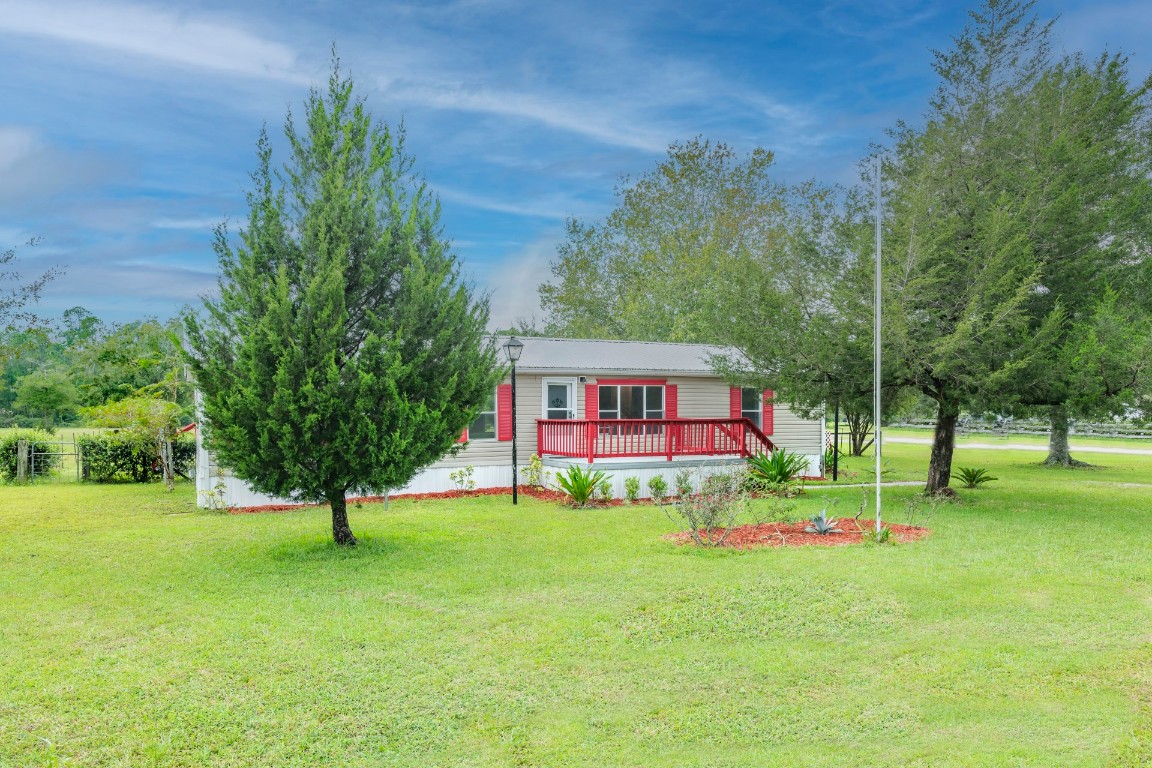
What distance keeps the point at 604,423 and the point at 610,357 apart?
3.46 m

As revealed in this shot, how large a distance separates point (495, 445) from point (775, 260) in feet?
24.7

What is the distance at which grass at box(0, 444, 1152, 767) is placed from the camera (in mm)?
4508

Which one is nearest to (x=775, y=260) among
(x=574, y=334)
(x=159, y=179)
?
(x=159, y=179)

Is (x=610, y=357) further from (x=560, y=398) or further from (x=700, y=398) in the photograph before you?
(x=700, y=398)

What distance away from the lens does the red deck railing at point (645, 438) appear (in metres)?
17.1

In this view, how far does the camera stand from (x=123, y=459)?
70.9 ft

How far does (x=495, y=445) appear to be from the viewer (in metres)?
18.3

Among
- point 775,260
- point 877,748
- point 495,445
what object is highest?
point 775,260

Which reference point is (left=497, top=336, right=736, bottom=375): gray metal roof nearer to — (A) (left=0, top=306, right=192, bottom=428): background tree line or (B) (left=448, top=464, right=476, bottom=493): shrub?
(B) (left=448, top=464, right=476, bottom=493): shrub

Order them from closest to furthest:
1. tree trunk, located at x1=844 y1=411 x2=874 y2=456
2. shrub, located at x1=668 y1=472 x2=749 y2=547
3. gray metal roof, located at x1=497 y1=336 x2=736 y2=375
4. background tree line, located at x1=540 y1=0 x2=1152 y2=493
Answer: shrub, located at x1=668 y1=472 x2=749 y2=547 < background tree line, located at x1=540 y1=0 x2=1152 y2=493 < gray metal roof, located at x1=497 y1=336 x2=736 y2=375 < tree trunk, located at x1=844 y1=411 x2=874 y2=456

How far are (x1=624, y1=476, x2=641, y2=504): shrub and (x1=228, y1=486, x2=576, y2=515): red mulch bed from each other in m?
0.30

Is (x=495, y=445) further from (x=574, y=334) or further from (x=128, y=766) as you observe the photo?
(x=574, y=334)

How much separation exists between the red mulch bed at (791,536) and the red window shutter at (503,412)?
24.1 feet

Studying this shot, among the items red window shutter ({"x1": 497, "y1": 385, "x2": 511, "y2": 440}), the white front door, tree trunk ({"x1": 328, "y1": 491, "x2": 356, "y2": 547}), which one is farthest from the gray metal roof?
tree trunk ({"x1": 328, "y1": 491, "x2": 356, "y2": 547})
